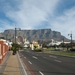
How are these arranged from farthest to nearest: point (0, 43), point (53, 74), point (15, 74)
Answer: point (0, 43) → point (53, 74) → point (15, 74)

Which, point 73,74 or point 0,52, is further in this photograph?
point 0,52

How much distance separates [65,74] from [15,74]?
141 inches

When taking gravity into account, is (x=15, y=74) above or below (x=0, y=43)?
below

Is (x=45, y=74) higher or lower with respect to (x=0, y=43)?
lower

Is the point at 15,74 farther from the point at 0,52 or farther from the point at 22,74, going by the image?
the point at 0,52

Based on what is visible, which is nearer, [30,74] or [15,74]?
[15,74]

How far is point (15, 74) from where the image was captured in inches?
521

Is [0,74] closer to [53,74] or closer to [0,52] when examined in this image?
[53,74]

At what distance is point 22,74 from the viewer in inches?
527

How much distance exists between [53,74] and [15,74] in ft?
9.29

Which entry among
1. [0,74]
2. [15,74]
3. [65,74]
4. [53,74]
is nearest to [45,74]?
[53,74]

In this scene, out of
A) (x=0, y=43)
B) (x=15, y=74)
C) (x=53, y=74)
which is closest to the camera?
(x=15, y=74)

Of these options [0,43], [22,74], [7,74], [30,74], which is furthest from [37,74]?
[0,43]

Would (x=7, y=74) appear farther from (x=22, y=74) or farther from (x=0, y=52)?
(x=0, y=52)
